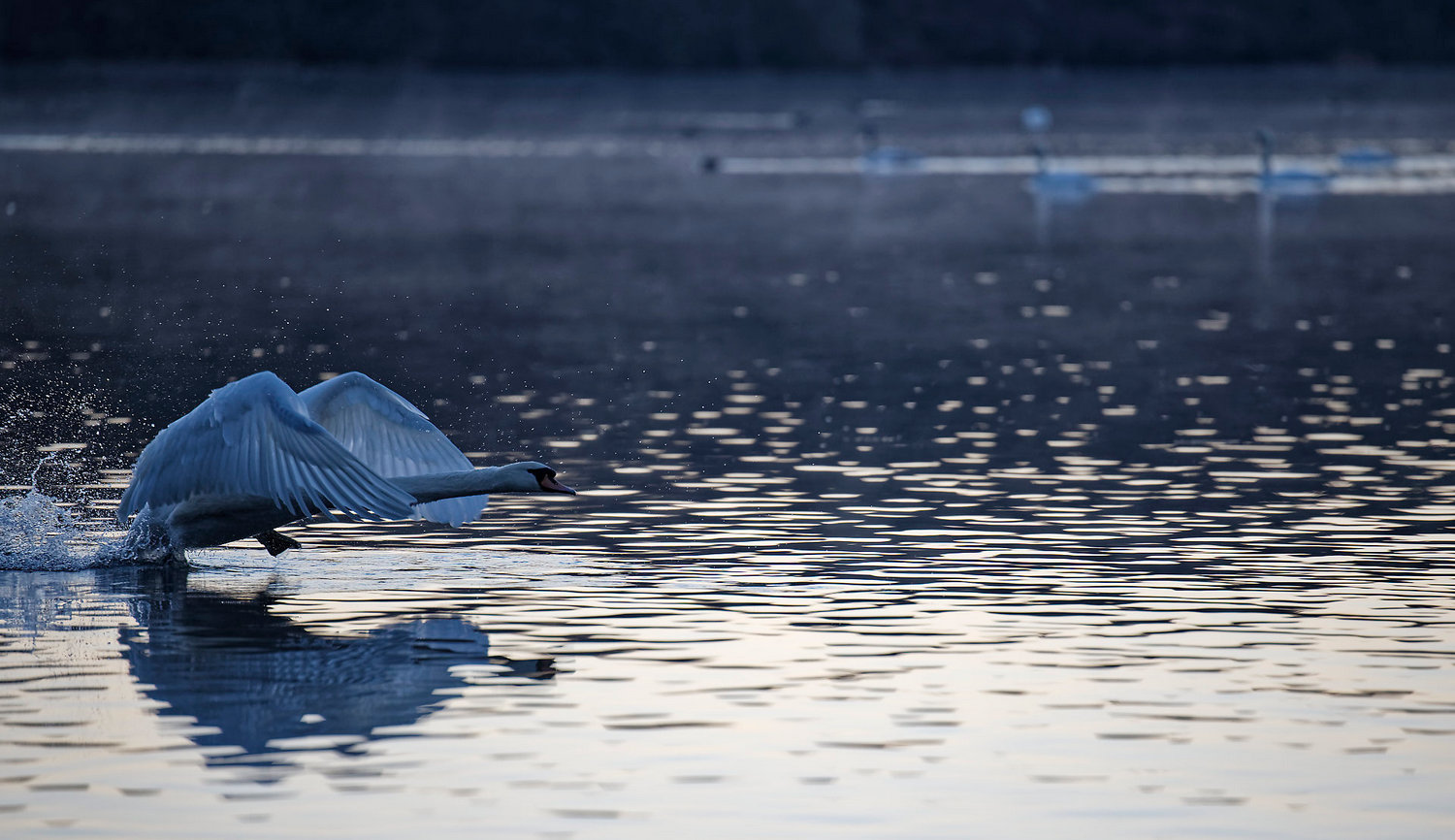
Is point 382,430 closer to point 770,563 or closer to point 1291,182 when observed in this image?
point 770,563

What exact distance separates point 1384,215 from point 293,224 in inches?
1101

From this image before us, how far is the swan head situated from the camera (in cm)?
1612

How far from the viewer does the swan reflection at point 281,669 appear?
13391mm

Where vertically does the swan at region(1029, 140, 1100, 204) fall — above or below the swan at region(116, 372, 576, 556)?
above

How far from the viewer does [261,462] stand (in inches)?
650

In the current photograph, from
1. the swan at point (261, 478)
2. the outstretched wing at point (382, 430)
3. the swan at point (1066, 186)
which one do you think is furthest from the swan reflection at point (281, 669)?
the swan at point (1066, 186)

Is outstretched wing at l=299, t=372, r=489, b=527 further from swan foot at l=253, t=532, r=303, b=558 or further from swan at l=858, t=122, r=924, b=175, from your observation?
swan at l=858, t=122, r=924, b=175

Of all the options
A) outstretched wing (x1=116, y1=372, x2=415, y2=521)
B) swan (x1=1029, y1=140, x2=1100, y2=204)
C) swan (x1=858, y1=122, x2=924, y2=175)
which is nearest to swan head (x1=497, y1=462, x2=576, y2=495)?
outstretched wing (x1=116, y1=372, x2=415, y2=521)

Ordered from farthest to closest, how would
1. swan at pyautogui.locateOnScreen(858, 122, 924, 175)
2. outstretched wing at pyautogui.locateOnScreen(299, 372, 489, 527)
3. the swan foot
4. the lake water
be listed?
swan at pyautogui.locateOnScreen(858, 122, 924, 175), outstretched wing at pyautogui.locateOnScreen(299, 372, 489, 527), the swan foot, the lake water

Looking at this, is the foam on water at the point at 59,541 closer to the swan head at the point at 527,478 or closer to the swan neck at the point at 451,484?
the swan neck at the point at 451,484

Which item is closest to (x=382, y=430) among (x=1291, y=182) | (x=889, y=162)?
(x=1291, y=182)

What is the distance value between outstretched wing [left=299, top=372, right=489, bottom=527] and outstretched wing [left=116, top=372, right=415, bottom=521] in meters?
1.57

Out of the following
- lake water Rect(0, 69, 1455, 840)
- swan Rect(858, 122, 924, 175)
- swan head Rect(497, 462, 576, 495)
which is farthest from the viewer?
swan Rect(858, 122, 924, 175)

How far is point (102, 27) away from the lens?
198m
